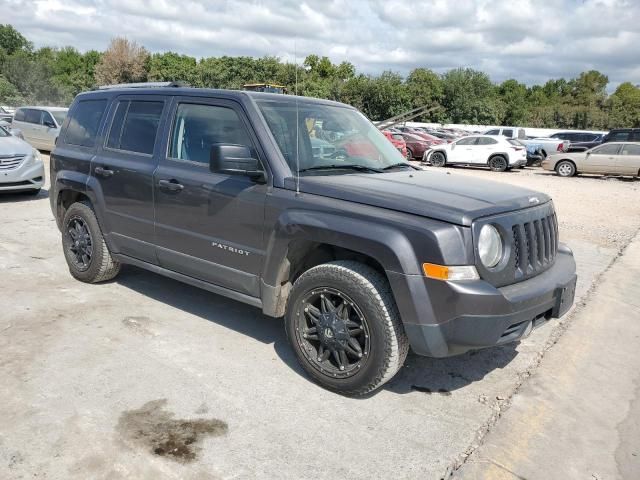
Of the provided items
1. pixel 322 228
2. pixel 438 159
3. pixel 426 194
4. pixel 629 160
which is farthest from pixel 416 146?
pixel 322 228

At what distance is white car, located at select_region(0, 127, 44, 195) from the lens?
9.80 meters

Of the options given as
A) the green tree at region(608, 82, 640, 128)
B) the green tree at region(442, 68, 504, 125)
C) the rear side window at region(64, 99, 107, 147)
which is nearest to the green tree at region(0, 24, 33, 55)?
the green tree at region(442, 68, 504, 125)

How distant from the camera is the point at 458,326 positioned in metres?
3.08

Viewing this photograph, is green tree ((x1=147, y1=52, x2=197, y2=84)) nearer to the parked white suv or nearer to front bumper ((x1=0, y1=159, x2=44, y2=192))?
the parked white suv

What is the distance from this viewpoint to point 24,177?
395 inches

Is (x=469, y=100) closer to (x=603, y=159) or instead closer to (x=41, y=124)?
(x=603, y=159)

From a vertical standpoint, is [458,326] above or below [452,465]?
above

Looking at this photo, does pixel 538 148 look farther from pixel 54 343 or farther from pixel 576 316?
pixel 54 343

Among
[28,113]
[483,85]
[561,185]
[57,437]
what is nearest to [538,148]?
[561,185]

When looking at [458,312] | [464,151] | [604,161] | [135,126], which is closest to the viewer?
[458,312]

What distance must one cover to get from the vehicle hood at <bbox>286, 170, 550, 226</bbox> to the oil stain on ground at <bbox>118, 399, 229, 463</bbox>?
157 centimetres

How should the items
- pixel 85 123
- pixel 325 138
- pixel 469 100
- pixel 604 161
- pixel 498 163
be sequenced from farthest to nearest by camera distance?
pixel 469 100 → pixel 498 163 → pixel 604 161 → pixel 85 123 → pixel 325 138

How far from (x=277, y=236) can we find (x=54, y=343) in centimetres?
193

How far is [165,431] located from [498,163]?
2175 centimetres
